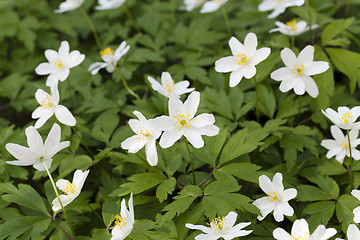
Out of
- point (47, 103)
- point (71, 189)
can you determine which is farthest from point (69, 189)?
point (47, 103)

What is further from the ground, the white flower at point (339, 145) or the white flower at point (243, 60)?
the white flower at point (243, 60)

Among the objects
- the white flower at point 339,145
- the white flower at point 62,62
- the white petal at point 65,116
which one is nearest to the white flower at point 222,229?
the white flower at point 339,145

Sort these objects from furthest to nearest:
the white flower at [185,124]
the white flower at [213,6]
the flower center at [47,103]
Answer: the white flower at [213,6]
the flower center at [47,103]
the white flower at [185,124]

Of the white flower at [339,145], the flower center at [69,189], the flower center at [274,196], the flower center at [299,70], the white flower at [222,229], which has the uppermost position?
the flower center at [299,70]

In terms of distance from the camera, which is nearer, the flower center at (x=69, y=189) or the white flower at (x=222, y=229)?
the white flower at (x=222, y=229)

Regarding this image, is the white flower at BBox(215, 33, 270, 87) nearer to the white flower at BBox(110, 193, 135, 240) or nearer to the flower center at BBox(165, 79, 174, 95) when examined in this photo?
the flower center at BBox(165, 79, 174, 95)

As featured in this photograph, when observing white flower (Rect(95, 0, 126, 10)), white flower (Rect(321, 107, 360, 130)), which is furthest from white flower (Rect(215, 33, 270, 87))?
white flower (Rect(95, 0, 126, 10))

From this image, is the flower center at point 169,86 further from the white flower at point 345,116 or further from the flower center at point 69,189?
the white flower at point 345,116
